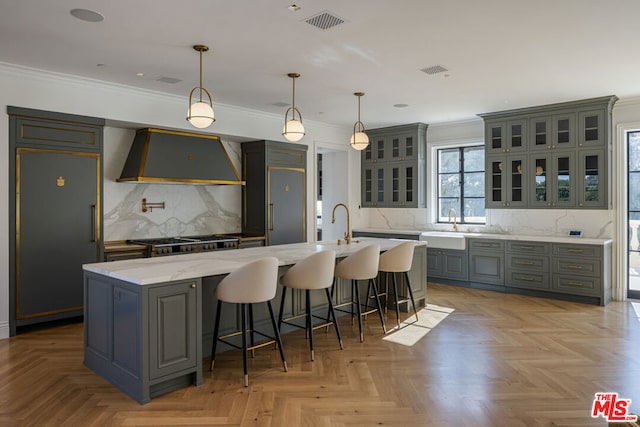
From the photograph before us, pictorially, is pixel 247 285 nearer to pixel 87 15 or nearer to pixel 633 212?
pixel 87 15

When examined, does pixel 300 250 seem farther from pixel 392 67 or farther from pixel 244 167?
pixel 244 167

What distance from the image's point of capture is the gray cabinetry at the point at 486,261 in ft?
22.7

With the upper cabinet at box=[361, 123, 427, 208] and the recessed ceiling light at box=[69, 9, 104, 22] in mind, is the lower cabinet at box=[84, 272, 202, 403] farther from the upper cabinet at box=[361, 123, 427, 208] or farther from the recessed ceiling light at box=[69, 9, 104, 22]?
the upper cabinet at box=[361, 123, 427, 208]

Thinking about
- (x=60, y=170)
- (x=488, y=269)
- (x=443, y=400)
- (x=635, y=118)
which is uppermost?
(x=635, y=118)

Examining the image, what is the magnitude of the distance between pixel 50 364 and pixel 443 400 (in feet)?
10.6

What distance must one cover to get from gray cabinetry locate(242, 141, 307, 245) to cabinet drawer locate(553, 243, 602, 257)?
12.5ft

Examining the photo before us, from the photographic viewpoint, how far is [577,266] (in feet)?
20.4

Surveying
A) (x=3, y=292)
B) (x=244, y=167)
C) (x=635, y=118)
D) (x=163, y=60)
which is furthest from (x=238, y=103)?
(x=635, y=118)

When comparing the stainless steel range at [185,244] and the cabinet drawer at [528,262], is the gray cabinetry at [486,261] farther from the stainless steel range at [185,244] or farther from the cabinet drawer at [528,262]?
the stainless steel range at [185,244]

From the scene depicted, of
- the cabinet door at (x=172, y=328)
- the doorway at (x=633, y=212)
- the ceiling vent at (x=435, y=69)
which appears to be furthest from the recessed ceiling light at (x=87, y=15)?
the doorway at (x=633, y=212)

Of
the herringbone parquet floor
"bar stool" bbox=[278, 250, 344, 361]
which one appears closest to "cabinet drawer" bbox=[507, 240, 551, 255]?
the herringbone parquet floor

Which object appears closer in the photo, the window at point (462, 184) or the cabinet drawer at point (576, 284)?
the cabinet drawer at point (576, 284)

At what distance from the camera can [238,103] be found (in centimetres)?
647

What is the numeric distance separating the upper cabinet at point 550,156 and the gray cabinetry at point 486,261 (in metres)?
0.65
